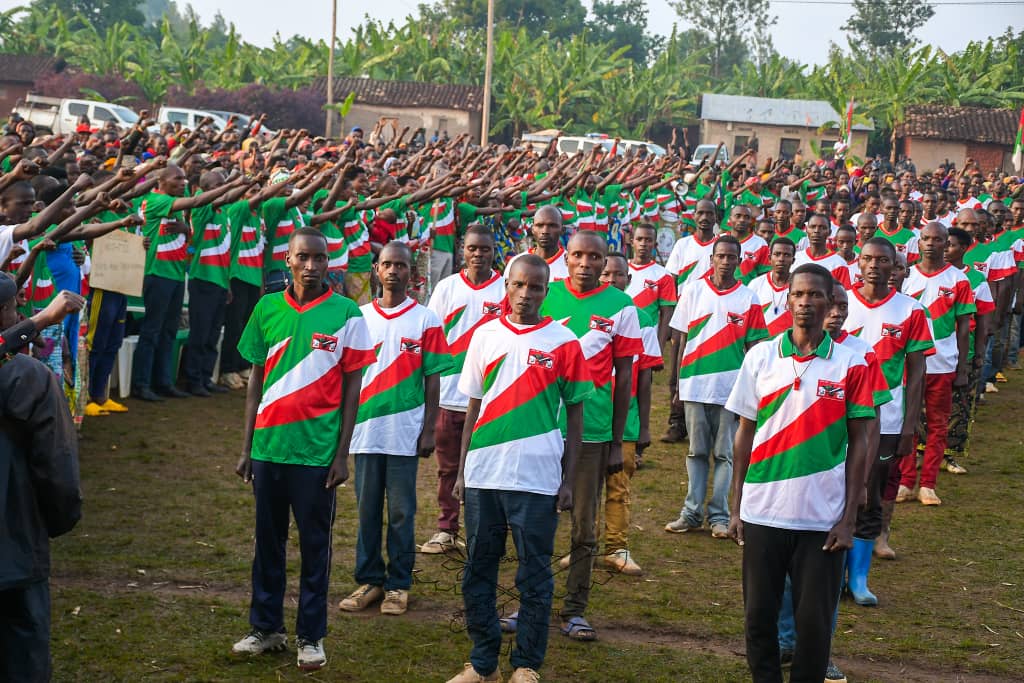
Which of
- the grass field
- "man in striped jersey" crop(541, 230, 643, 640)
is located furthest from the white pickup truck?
"man in striped jersey" crop(541, 230, 643, 640)

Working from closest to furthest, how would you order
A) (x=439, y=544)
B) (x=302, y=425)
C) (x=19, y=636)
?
(x=19, y=636) < (x=302, y=425) < (x=439, y=544)

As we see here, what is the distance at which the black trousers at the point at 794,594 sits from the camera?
5.37m

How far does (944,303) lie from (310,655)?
617cm

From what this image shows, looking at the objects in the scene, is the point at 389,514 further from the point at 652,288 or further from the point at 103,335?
the point at 103,335

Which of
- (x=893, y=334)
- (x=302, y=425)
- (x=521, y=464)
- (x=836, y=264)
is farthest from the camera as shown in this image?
(x=836, y=264)

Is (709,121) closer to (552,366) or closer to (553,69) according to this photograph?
(553,69)

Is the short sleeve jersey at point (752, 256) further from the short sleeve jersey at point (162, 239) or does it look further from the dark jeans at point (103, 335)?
the dark jeans at point (103, 335)

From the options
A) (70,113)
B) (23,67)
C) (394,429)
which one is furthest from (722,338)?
(23,67)

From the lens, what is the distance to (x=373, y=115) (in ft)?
156

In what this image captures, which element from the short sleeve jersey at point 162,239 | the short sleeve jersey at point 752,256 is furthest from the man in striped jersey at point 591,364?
the short sleeve jersey at point 752,256

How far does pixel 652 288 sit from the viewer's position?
10.3 meters

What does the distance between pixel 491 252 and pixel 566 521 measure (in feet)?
7.11

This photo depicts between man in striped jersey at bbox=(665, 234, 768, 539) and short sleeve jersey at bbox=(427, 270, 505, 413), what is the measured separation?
1686 millimetres

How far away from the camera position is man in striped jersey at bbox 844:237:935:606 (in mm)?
7559
